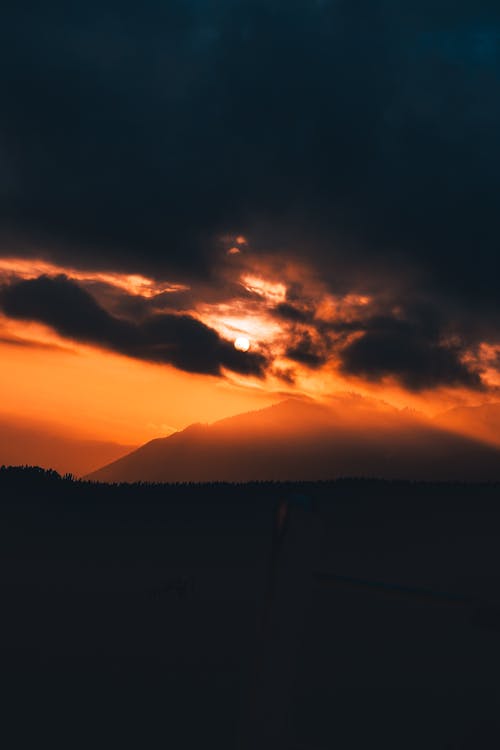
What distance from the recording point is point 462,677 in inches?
300

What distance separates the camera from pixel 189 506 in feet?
41.1

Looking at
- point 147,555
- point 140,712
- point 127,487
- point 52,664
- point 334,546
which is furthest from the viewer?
point 127,487

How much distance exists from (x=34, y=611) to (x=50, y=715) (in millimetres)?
1989

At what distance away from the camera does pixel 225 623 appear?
31.0 feet

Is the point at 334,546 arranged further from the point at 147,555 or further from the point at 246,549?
the point at 147,555

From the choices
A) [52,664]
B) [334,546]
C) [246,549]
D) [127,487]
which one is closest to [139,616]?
[52,664]

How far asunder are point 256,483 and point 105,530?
8.36ft

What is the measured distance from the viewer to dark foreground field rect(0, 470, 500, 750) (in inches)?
305

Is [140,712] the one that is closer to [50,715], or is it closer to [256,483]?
[50,715]

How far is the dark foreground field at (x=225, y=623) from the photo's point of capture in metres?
7.75

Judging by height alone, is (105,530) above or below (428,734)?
above

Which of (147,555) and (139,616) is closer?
(139,616)

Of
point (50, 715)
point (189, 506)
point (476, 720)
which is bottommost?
point (50, 715)

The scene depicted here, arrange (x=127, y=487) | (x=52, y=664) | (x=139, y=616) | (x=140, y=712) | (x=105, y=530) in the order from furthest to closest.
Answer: (x=127, y=487), (x=105, y=530), (x=139, y=616), (x=52, y=664), (x=140, y=712)
